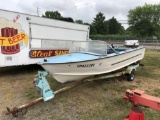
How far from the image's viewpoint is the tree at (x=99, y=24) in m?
66.8

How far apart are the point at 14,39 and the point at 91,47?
9.64 ft

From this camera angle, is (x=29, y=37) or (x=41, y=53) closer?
(x=29, y=37)

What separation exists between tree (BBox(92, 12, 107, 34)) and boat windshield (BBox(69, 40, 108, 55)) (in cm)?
6227

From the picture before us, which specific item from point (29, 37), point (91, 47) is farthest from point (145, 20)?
point (91, 47)

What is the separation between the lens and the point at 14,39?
6148 mm

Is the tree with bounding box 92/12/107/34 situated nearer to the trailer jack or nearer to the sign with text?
the sign with text

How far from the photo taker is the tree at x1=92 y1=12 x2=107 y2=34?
66.8m

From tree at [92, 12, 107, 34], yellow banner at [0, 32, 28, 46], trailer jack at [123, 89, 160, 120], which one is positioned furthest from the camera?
tree at [92, 12, 107, 34]

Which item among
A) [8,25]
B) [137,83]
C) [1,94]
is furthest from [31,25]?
[137,83]

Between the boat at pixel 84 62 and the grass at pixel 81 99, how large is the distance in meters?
0.62

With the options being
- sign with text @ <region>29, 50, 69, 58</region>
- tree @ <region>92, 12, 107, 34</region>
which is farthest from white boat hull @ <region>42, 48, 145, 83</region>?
tree @ <region>92, 12, 107, 34</region>

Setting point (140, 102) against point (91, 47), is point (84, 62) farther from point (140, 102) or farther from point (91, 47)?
point (140, 102)

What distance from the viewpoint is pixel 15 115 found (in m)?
3.49

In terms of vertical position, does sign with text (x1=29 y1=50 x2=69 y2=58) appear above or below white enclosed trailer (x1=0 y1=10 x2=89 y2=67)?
below
